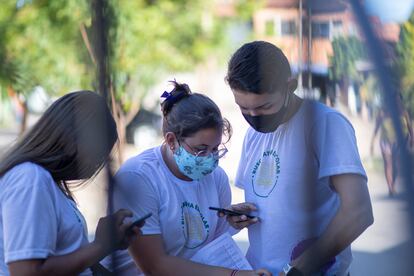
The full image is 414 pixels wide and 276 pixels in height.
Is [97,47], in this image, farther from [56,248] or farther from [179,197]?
[179,197]

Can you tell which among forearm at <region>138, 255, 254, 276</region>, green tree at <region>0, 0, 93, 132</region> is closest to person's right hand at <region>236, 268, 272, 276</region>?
forearm at <region>138, 255, 254, 276</region>

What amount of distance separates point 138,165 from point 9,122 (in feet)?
20.8

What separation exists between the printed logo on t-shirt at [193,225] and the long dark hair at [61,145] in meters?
0.33

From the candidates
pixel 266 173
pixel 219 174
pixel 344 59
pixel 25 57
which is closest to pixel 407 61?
pixel 344 59

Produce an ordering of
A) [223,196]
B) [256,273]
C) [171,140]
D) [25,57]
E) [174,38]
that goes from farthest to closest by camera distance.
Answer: [174,38], [25,57], [223,196], [171,140], [256,273]

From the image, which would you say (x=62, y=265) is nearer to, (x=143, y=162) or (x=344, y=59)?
(x=143, y=162)

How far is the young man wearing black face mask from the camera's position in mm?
1815

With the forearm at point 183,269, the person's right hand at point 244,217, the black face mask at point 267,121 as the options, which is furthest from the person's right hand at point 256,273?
the black face mask at point 267,121

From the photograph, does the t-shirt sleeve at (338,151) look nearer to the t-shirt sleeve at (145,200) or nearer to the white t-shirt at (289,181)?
the white t-shirt at (289,181)

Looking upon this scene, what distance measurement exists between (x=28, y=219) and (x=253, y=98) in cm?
65

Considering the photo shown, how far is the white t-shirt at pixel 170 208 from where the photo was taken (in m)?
2.04

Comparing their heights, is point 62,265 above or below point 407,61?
below

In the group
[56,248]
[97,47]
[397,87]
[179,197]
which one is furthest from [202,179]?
[397,87]

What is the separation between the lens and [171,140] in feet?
7.30
